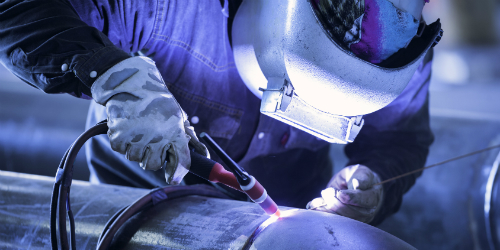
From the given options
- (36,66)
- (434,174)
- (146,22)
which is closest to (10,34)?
(36,66)

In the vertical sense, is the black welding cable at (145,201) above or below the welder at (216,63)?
below

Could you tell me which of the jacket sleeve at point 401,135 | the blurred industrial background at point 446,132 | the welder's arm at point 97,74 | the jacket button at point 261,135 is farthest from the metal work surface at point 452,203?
the welder's arm at point 97,74

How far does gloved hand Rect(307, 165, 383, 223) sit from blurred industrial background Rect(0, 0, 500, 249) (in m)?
0.41

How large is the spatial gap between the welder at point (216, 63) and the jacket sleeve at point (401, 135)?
3.9 inches

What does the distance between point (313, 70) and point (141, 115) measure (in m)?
0.27

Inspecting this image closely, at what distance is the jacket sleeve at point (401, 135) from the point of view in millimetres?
1021

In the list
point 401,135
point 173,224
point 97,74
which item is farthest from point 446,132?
point 97,74

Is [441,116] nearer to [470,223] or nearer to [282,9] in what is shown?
[470,223]

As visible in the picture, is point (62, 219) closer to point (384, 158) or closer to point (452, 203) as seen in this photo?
point (384, 158)

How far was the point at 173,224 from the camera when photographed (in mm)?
642

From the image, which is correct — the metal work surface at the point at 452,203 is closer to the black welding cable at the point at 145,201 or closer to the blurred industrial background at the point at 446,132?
the blurred industrial background at the point at 446,132

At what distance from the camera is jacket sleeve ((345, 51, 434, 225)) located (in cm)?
102

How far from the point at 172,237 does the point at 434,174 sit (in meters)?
1.00

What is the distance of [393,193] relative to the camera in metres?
0.99
